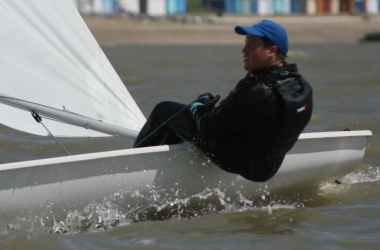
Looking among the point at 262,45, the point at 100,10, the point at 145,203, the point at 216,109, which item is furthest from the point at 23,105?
the point at 100,10

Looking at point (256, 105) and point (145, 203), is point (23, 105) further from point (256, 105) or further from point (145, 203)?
point (256, 105)

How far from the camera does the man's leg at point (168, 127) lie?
9.27ft

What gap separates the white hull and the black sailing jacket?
129 millimetres

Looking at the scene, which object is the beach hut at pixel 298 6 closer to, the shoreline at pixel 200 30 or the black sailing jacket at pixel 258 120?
the shoreline at pixel 200 30

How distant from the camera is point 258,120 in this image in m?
2.68

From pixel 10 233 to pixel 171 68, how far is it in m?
7.86

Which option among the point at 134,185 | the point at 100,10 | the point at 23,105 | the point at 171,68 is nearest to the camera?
the point at 134,185

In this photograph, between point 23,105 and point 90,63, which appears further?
→ point 90,63

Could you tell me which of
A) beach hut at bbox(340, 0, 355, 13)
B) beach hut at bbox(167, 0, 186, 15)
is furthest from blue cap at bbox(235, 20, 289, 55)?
beach hut at bbox(340, 0, 355, 13)

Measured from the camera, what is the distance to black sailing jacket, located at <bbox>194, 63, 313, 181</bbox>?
263cm

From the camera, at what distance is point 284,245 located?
8.63 feet

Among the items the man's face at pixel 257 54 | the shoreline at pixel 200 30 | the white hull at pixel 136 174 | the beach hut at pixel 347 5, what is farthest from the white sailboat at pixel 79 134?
the beach hut at pixel 347 5

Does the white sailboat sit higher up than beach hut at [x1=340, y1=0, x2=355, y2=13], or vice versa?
the white sailboat

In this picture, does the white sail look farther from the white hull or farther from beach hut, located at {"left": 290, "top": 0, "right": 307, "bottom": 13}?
beach hut, located at {"left": 290, "top": 0, "right": 307, "bottom": 13}
